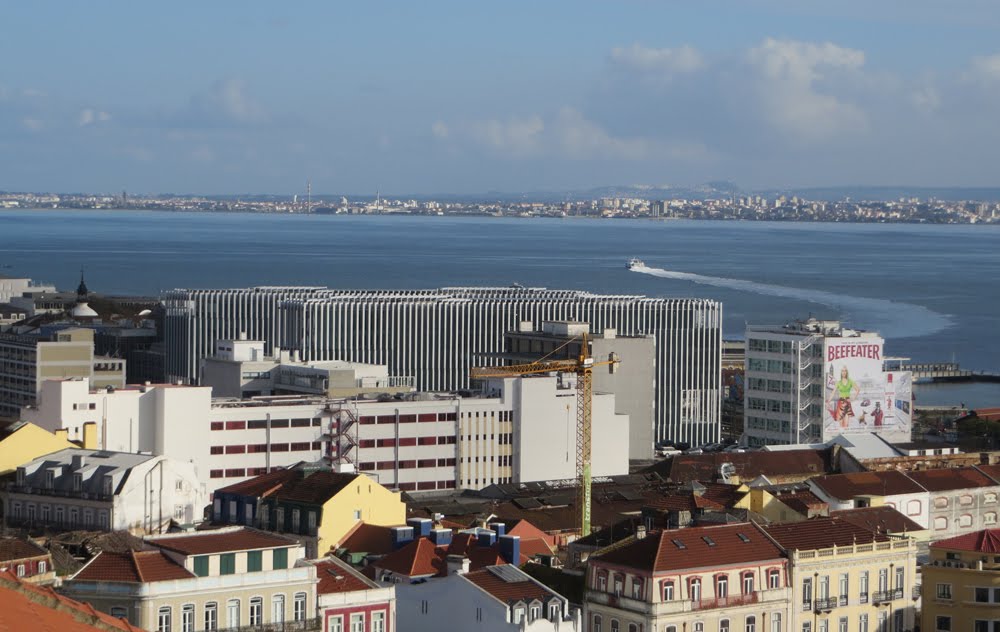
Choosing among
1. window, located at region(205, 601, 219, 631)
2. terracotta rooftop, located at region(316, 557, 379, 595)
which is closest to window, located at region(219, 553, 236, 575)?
window, located at region(205, 601, 219, 631)

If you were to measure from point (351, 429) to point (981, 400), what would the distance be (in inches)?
2274

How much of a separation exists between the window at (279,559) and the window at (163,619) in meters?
1.91

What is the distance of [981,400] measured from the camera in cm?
10988

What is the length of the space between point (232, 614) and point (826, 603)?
11532mm

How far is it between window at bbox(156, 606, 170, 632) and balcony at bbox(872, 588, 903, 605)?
14048mm

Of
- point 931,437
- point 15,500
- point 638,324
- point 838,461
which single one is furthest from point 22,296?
point 15,500

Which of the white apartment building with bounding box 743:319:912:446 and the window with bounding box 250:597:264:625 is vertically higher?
the window with bounding box 250:597:264:625

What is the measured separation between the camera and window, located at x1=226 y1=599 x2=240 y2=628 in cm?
2630

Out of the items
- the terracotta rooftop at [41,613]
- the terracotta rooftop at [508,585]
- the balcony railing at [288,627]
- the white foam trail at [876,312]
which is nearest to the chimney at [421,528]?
the terracotta rooftop at [508,585]

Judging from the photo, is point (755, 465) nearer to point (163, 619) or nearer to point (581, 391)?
point (581, 391)

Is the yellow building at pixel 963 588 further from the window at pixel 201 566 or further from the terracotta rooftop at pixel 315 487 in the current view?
the window at pixel 201 566

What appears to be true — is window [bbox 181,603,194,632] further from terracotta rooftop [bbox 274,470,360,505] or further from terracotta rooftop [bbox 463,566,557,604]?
terracotta rooftop [bbox 274,470,360,505]

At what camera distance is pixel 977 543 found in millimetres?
34594

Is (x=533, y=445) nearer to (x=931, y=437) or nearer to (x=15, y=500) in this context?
(x=931, y=437)
